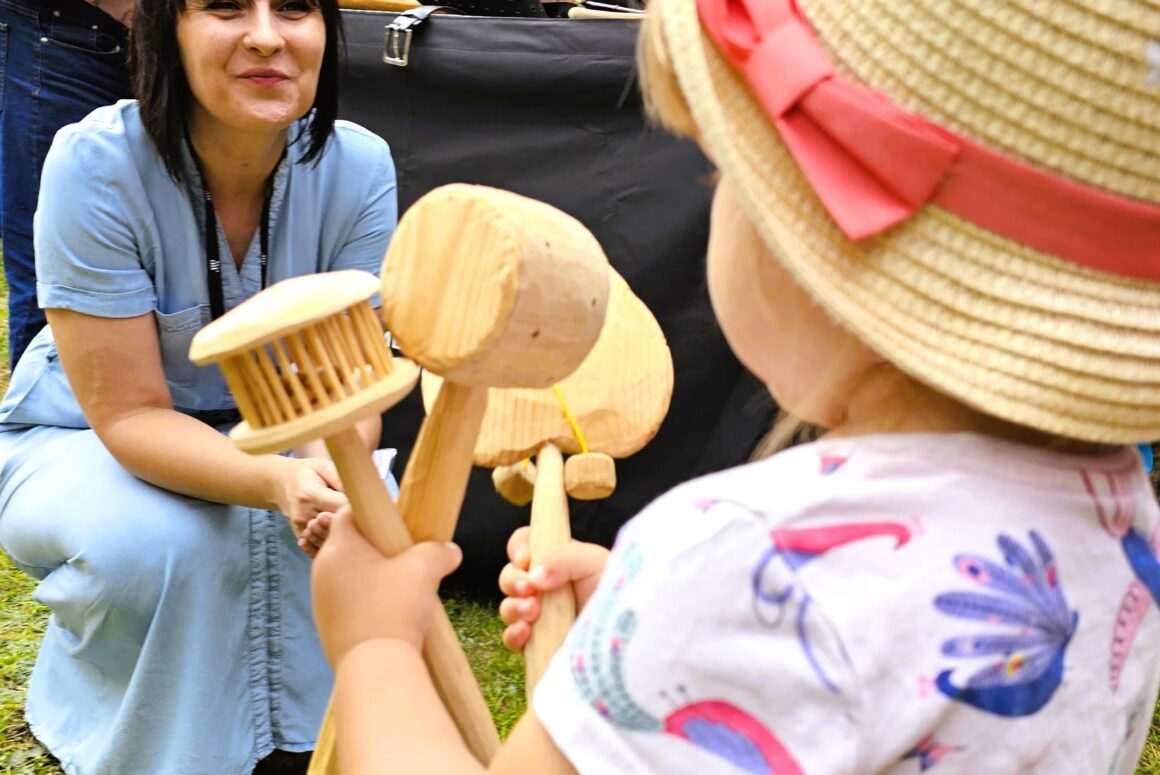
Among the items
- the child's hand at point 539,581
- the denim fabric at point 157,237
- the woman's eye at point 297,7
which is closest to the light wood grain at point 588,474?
the child's hand at point 539,581

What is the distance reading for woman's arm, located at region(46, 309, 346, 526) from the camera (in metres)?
1.37

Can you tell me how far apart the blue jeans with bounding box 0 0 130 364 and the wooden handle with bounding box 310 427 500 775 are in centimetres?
140

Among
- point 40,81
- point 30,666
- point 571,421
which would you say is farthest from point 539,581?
point 40,81

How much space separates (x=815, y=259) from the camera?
609 millimetres

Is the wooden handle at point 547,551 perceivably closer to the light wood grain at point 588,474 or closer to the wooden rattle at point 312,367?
the light wood grain at point 588,474

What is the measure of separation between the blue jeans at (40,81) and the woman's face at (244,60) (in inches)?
23.2

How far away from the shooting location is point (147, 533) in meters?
1.39

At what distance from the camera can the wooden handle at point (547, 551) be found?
0.90 meters

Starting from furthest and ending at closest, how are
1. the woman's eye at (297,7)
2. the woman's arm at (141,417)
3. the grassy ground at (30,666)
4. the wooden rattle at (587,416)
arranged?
the grassy ground at (30,666), the woman's eye at (297,7), the woman's arm at (141,417), the wooden rattle at (587,416)

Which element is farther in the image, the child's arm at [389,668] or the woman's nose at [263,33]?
the woman's nose at [263,33]

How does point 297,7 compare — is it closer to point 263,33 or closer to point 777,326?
point 263,33

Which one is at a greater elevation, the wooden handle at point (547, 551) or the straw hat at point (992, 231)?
the straw hat at point (992, 231)

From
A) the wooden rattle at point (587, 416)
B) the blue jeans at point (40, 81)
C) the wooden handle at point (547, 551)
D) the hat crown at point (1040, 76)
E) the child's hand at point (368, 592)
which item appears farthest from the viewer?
the blue jeans at point (40, 81)

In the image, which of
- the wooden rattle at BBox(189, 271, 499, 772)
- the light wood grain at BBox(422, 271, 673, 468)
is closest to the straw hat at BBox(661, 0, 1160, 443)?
the wooden rattle at BBox(189, 271, 499, 772)
